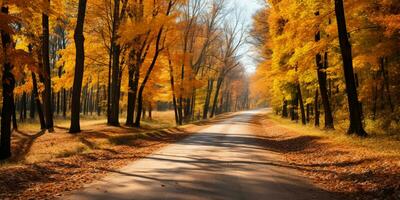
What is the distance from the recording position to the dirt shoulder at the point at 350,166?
347 inches

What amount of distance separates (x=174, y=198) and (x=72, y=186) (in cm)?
273

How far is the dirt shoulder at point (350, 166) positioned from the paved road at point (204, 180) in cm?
61

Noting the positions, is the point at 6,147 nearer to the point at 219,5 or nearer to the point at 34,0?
the point at 34,0

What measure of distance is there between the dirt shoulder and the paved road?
605 mm

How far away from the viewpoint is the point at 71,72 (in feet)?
105

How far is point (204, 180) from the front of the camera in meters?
9.88

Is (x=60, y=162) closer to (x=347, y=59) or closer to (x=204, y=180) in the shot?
(x=204, y=180)

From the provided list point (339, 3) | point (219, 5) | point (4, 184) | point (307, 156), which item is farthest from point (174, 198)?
point (219, 5)

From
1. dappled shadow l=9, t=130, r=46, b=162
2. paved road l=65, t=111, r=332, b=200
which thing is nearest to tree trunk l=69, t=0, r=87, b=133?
dappled shadow l=9, t=130, r=46, b=162

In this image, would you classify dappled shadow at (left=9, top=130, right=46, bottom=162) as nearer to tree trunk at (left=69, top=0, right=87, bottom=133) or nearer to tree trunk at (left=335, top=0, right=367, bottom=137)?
tree trunk at (left=69, top=0, right=87, bottom=133)

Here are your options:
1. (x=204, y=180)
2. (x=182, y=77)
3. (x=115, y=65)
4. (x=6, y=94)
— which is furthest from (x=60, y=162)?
(x=182, y=77)

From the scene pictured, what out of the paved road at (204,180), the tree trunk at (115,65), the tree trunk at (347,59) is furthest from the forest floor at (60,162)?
the tree trunk at (347,59)

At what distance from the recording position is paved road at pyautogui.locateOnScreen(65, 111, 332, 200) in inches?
331

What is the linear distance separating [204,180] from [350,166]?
4.44m
